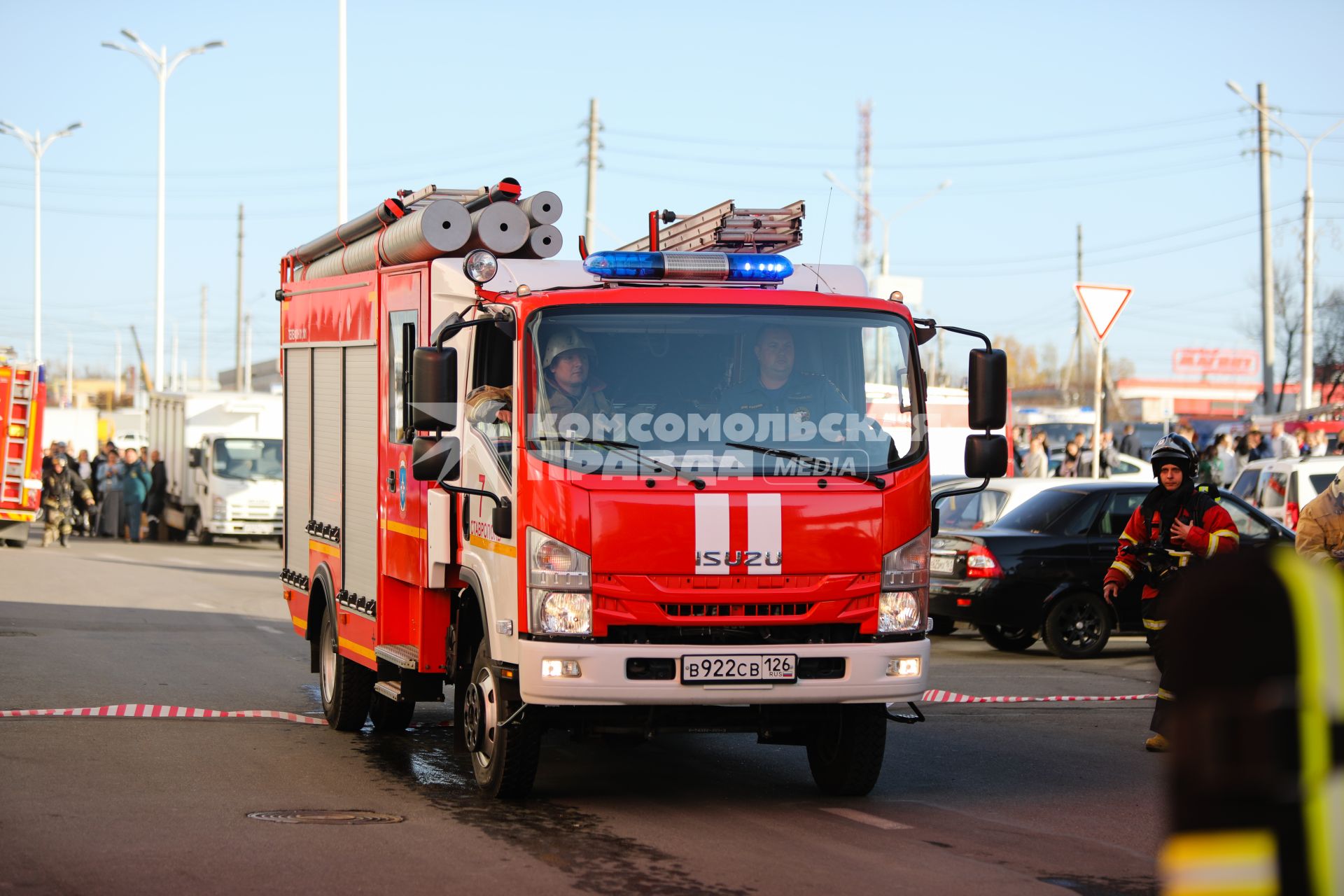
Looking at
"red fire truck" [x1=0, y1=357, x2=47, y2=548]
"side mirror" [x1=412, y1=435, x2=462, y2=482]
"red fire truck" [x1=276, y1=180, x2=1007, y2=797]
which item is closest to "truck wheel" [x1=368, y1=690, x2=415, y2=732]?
"red fire truck" [x1=276, y1=180, x2=1007, y2=797]

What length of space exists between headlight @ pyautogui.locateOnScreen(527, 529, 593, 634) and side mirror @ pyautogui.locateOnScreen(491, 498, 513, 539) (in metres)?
0.24

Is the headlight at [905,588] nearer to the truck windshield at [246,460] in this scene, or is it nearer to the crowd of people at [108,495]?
the truck windshield at [246,460]

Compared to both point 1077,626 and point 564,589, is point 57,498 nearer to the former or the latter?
point 1077,626

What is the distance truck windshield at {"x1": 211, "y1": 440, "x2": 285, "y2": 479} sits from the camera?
34219 mm

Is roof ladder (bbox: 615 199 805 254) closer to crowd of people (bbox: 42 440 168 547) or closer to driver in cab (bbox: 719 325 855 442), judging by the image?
driver in cab (bbox: 719 325 855 442)

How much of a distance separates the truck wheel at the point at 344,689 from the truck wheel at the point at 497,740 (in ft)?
7.18

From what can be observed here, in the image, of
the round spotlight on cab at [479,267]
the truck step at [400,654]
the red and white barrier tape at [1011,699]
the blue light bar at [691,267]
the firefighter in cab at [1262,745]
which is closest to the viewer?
the firefighter in cab at [1262,745]

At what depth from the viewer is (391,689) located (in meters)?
9.67

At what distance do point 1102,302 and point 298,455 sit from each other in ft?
28.4

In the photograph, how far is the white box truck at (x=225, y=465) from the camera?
111 feet

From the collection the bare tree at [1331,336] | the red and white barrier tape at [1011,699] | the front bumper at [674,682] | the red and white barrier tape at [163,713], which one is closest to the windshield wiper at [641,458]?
the front bumper at [674,682]

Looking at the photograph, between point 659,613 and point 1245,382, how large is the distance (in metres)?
133

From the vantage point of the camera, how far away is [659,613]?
24.8 feet

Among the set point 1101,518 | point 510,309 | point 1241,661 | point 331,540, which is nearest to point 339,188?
point 1101,518
